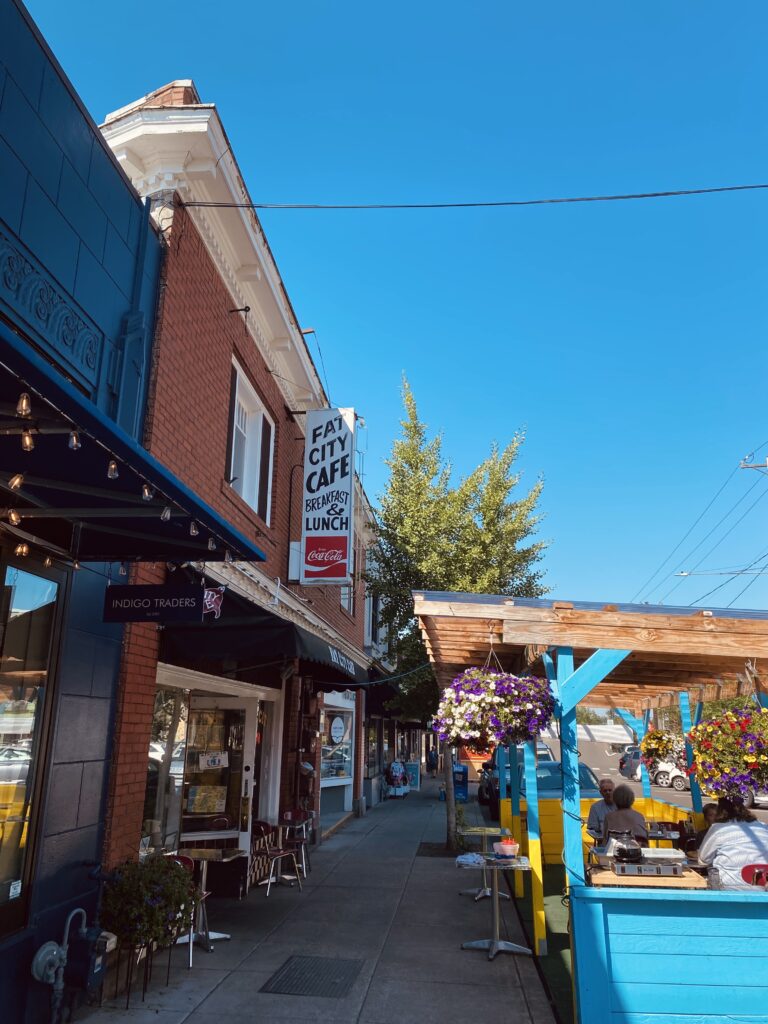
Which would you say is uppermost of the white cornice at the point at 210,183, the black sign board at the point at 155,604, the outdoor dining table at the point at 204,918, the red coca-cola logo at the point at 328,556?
the white cornice at the point at 210,183

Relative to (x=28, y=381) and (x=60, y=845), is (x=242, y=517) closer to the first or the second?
(x=60, y=845)

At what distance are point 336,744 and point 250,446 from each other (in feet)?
29.5

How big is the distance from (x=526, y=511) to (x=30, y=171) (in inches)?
464

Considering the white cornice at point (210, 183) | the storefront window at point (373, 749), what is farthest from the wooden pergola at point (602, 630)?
the storefront window at point (373, 749)

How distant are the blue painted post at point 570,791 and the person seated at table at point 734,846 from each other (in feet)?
3.22

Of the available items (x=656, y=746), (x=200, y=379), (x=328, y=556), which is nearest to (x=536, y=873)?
(x=656, y=746)

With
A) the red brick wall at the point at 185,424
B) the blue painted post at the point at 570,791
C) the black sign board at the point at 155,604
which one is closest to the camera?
the black sign board at the point at 155,604

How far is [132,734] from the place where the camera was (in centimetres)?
628

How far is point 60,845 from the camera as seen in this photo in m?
5.17

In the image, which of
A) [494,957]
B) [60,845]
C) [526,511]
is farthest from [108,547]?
[526,511]

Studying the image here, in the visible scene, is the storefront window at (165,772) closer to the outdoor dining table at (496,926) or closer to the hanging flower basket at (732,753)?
the outdoor dining table at (496,926)

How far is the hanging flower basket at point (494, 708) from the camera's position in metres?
6.32

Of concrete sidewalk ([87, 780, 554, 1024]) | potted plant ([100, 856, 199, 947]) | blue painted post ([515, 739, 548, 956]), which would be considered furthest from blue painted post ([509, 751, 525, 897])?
potted plant ([100, 856, 199, 947])

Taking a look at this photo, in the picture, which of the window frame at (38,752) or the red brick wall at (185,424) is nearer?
the window frame at (38,752)
